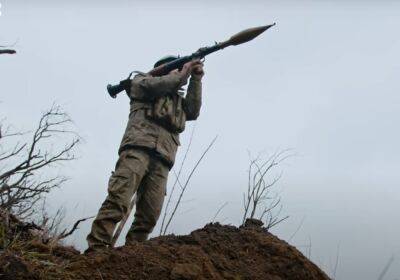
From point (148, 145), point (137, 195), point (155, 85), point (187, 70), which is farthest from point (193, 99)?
point (137, 195)

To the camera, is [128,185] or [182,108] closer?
[128,185]

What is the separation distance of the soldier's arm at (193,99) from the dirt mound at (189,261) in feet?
4.12

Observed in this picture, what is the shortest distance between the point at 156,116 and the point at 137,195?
2.32 feet

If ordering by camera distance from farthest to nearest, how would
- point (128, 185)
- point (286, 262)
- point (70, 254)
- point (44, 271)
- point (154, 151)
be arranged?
point (154, 151) < point (128, 185) < point (286, 262) < point (70, 254) < point (44, 271)

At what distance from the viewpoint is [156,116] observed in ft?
13.7

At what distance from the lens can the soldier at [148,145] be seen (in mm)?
3844

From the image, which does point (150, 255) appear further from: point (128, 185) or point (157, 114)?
point (157, 114)

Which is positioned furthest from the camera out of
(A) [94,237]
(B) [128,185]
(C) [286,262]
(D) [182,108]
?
(D) [182,108]

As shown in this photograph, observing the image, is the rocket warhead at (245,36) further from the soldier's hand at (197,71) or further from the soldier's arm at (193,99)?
the soldier's arm at (193,99)

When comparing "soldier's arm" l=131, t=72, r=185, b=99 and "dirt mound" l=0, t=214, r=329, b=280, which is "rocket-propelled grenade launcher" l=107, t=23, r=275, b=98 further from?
"dirt mound" l=0, t=214, r=329, b=280

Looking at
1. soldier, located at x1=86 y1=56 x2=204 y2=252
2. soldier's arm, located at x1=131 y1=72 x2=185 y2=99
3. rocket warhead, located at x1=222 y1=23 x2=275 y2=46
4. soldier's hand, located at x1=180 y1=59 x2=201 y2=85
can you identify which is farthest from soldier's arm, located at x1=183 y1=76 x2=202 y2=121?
rocket warhead, located at x1=222 y1=23 x2=275 y2=46

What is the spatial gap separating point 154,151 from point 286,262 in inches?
58.8

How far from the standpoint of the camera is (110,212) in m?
3.65

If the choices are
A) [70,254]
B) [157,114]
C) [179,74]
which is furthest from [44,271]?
[179,74]
